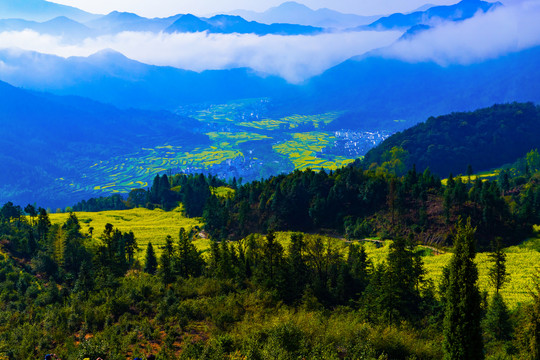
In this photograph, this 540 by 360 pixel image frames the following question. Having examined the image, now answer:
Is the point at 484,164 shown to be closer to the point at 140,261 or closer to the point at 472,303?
the point at 140,261

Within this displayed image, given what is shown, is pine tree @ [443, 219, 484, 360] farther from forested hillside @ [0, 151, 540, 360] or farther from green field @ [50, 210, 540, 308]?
green field @ [50, 210, 540, 308]

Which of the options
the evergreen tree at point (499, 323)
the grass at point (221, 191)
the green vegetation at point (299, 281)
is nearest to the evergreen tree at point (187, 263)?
the green vegetation at point (299, 281)

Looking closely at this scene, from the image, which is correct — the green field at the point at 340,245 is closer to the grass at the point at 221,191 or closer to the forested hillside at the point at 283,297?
the forested hillside at the point at 283,297

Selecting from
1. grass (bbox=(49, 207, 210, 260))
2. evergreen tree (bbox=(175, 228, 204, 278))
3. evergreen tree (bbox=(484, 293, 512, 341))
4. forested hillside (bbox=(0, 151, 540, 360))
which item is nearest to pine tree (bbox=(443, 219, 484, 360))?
forested hillside (bbox=(0, 151, 540, 360))

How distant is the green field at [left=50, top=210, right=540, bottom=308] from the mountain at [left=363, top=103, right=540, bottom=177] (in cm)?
9325

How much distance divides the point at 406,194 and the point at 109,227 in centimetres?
5851

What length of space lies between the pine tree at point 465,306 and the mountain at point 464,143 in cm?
14413

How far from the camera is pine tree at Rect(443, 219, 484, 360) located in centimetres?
2439

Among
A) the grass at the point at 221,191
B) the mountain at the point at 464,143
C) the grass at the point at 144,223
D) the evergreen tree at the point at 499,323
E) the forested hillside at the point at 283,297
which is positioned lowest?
the evergreen tree at the point at 499,323

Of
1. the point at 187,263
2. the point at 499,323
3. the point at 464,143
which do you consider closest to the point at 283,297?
the point at 187,263

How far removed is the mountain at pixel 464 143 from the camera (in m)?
174

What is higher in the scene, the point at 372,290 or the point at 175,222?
the point at 175,222

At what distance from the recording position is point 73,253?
5581 cm

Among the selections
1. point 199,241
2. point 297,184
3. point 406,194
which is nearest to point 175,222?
point 199,241
